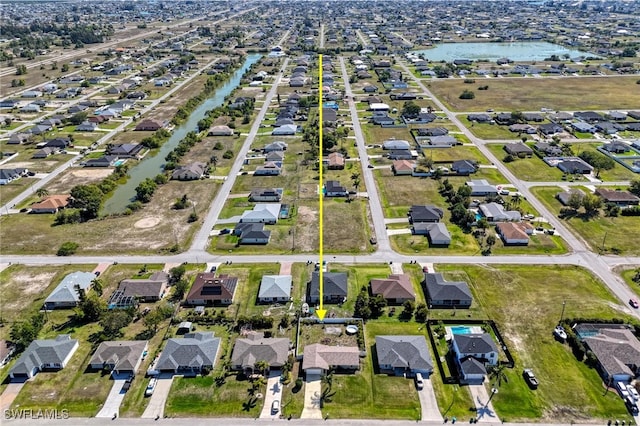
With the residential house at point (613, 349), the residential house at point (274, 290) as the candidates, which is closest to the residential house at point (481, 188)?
the residential house at point (613, 349)

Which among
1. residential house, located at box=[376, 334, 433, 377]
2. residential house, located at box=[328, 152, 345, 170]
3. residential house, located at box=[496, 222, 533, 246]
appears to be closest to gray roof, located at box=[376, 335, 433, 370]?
residential house, located at box=[376, 334, 433, 377]

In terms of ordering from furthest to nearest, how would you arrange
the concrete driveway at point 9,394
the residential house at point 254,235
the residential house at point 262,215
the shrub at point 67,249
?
1. the residential house at point 262,215
2. the residential house at point 254,235
3. the shrub at point 67,249
4. the concrete driveway at point 9,394

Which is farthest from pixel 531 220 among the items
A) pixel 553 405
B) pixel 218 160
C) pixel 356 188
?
pixel 218 160

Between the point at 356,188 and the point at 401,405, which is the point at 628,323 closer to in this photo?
the point at 401,405

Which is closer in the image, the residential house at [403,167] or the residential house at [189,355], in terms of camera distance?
the residential house at [189,355]

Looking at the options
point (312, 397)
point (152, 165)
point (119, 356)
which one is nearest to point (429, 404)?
point (312, 397)

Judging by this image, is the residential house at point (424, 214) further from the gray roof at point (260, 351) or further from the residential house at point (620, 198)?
the gray roof at point (260, 351)
